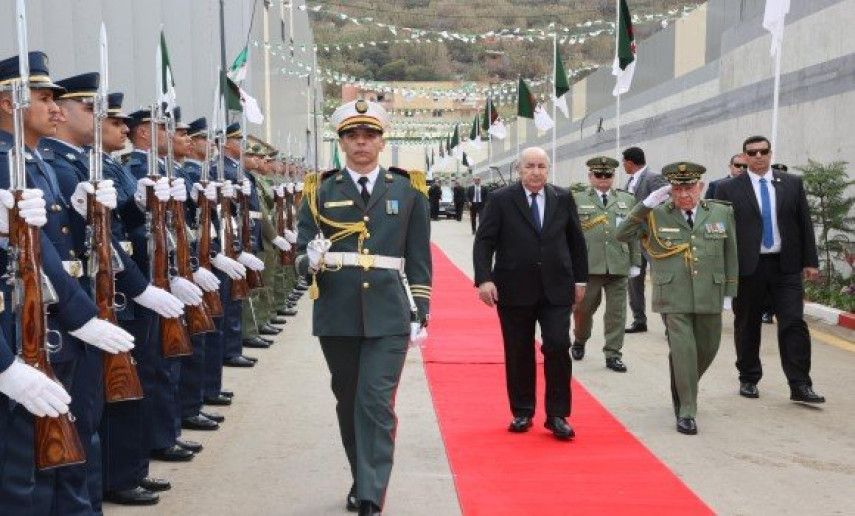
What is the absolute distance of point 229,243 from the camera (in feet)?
27.6

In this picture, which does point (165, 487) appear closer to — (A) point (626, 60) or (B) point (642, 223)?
(B) point (642, 223)

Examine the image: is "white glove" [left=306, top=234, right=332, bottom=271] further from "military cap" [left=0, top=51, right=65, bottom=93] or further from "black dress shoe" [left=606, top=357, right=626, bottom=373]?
"black dress shoe" [left=606, top=357, right=626, bottom=373]

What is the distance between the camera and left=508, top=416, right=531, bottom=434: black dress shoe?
23.8 feet

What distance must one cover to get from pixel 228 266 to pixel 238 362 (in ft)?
6.78

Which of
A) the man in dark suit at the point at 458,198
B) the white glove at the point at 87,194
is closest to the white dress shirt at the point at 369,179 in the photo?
the white glove at the point at 87,194

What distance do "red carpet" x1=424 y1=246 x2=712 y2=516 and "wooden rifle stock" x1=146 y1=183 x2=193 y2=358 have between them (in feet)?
5.18

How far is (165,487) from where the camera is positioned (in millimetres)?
5855

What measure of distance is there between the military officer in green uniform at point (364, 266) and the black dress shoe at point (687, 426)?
7.89ft

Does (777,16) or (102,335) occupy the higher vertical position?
(777,16)

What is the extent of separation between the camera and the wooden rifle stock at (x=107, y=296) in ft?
16.0

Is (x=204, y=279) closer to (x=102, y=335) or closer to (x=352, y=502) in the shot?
(x=352, y=502)

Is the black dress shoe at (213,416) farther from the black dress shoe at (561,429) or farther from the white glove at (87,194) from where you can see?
the white glove at (87,194)

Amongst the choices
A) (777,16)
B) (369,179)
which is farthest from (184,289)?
(777,16)

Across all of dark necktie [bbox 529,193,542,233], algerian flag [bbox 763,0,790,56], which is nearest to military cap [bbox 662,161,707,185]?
dark necktie [bbox 529,193,542,233]
